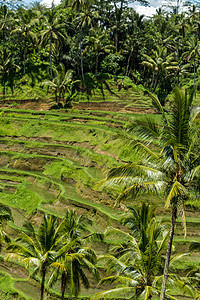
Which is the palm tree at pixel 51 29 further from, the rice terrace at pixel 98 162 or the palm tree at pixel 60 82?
the palm tree at pixel 60 82

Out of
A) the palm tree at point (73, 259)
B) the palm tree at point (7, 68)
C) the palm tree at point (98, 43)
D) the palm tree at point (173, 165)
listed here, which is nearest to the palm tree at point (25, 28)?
the palm tree at point (7, 68)

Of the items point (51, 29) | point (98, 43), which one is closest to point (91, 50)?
point (98, 43)

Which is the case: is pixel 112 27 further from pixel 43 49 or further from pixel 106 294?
pixel 106 294

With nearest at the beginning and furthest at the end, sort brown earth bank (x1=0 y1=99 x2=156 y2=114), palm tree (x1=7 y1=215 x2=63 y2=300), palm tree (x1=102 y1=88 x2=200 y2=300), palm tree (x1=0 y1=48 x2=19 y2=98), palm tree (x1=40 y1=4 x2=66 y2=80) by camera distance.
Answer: palm tree (x1=102 y1=88 x2=200 y2=300), palm tree (x1=7 y1=215 x2=63 y2=300), palm tree (x1=40 y1=4 x2=66 y2=80), brown earth bank (x1=0 y1=99 x2=156 y2=114), palm tree (x1=0 y1=48 x2=19 y2=98)

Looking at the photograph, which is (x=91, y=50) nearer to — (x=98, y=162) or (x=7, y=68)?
(x=7, y=68)

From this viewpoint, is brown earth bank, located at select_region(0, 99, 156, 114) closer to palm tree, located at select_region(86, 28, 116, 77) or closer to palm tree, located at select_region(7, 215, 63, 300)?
palm tree, located at select_region(86, 28, 116, 77)

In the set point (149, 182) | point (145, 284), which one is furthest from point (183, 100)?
point (145, 284)

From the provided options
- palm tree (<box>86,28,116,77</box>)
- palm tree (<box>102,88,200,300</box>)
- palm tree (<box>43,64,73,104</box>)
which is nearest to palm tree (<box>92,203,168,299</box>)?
palm tree (<box>102,88,200,300</box>)

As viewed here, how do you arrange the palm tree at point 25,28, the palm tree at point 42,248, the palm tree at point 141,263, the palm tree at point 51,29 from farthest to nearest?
the palm tree at point 25,28
the palm tree at point 51,29
the palm tree at point 42,248
the palm tree at point 141,263
